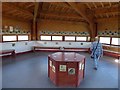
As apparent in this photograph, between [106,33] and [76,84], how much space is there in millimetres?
6313

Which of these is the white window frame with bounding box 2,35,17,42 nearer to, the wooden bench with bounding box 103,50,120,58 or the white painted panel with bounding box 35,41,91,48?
the white painted panel with bounding box 35,41,91,48

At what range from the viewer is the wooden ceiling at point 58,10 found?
7.02 m

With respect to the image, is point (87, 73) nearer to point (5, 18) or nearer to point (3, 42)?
point (3, 42)

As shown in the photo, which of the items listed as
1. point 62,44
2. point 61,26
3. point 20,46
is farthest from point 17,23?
point 62,44

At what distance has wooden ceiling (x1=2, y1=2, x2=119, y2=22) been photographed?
7.02 m

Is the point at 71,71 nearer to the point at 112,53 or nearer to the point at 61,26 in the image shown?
the point at 112,53

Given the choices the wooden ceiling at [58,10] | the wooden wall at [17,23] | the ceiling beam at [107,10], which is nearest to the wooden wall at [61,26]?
the wooden ceiling at [58,10]

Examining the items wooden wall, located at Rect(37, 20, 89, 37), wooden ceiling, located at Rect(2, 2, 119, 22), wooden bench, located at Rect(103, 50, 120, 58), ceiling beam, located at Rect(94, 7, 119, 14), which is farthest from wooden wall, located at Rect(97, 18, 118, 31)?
wooden bench, located at Rect(103, 50, 120, 58)

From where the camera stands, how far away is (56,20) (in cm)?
1031

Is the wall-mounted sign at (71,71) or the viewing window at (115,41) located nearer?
the wall-mounted sign at (71,71)

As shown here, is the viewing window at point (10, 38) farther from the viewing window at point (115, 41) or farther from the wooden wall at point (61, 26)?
the viewing window at point (115, 41)

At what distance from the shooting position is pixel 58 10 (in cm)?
899

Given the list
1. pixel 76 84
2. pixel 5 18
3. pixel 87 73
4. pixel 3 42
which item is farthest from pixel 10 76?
pixel 5 18

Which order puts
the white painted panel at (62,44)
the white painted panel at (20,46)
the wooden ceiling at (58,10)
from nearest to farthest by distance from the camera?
the wooden ceiling at (58,10), the white painted panel at (20,46), the white painted panel at (62,44)
